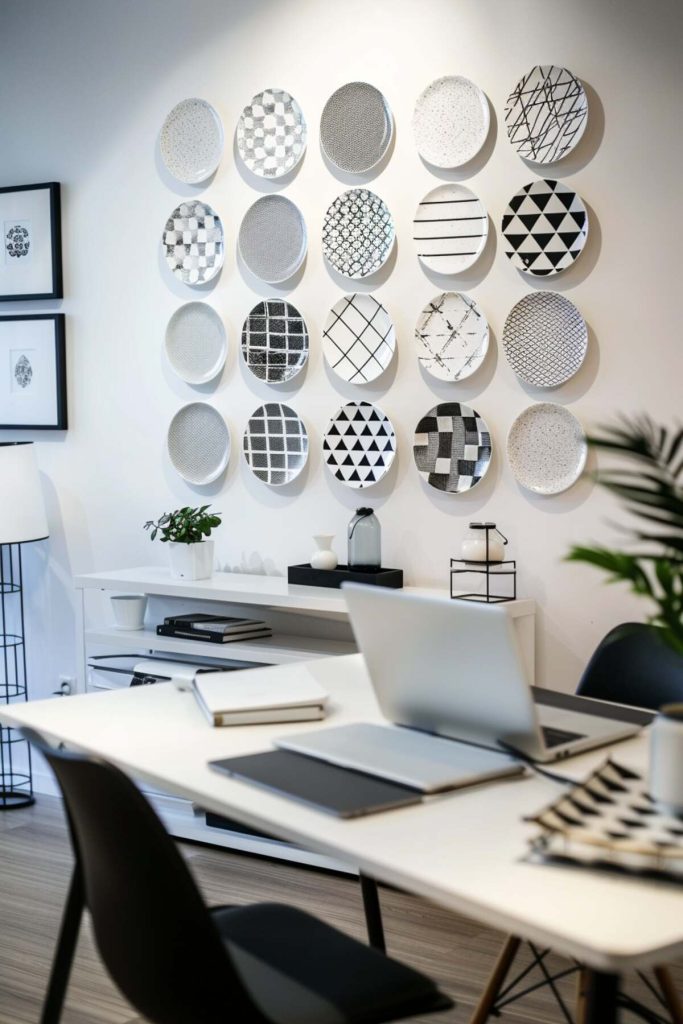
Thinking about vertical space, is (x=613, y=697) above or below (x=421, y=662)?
below

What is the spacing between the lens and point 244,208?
12.4ft

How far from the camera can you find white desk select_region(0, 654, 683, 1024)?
117 centimetres

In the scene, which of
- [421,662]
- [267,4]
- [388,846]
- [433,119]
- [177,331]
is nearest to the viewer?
[388,846]

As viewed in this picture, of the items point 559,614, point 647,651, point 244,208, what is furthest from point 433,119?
point 647,651

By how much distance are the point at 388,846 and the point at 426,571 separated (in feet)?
6.94

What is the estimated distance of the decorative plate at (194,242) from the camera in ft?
12.6

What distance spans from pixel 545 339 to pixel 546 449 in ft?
0.96

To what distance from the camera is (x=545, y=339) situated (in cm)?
322

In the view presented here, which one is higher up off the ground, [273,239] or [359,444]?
[273,239]

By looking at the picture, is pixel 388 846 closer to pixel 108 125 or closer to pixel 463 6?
pixel 463 6

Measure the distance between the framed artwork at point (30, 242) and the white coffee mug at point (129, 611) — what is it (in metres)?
1.14

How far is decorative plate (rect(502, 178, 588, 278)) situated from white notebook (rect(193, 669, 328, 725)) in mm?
1587

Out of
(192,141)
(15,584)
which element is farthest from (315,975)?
(15,584)

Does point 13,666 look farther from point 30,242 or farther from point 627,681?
point 627,681
